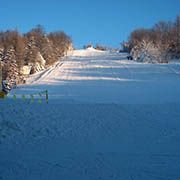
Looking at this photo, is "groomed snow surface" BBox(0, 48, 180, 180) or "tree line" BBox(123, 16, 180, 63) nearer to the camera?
"groomed snow surface" BBox(0, 48, 180, 180)

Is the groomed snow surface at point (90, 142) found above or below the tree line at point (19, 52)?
below

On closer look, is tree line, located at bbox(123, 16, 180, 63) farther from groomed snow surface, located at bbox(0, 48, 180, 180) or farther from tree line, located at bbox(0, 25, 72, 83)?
groomed snow surface, located at bbox(0, 48, 180, 180)

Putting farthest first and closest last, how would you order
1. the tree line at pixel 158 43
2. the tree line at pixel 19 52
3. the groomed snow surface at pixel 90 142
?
1. the tree line at pixel 158 43
2. the tree line at pixel 19 52
3. the groomed snow surface at pixel 90 142

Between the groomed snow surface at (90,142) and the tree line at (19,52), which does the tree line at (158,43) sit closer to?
the tree line at (19,52)

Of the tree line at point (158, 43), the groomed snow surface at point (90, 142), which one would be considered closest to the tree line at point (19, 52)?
the tree line at point (158, 43)

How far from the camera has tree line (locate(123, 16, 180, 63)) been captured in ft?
261

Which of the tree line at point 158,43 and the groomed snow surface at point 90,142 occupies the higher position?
the tree line at point 158,43

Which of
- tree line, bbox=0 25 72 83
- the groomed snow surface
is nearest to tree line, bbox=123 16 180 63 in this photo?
tree line, bbox=0 25 72 83

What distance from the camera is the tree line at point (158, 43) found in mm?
79688

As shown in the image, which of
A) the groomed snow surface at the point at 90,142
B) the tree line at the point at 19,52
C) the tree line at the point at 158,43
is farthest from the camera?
the tree line at the point at 158,43

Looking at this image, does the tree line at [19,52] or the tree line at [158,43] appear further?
the tree line at [158,43]

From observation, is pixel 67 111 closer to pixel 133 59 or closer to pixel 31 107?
pixel 31 107

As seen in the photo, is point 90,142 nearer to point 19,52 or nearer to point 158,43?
point 19,52

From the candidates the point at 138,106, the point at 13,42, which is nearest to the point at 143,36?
the point at 13,42
